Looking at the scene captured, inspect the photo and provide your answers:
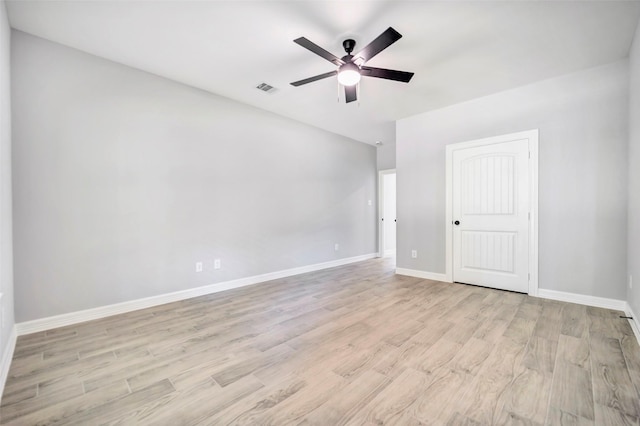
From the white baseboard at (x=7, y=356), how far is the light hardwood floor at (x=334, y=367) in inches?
1.8

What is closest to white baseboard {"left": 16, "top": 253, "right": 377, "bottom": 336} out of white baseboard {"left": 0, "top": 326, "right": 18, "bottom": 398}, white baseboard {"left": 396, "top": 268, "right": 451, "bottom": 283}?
white baseboard {"left": 0, "top": 326, "right": 18, "bottom": 398}

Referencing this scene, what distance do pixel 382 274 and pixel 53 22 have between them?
5.04 meters

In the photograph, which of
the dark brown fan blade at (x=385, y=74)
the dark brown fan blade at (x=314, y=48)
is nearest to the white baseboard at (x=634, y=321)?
the dark brown fan blade at (x=385, y=74)

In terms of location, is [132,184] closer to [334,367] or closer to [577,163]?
[334,367]

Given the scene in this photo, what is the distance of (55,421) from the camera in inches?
57.7

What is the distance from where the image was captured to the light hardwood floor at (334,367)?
1511 millimetres

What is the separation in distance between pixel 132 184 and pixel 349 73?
2.69 meters

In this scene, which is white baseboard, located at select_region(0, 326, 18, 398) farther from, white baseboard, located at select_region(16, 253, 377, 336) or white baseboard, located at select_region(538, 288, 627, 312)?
white baseboard, located at select_region(538, 288, 627, 312)

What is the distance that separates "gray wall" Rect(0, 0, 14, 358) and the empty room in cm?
5

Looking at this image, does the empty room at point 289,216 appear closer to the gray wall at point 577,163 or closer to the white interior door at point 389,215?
the gray wall at point 577,163

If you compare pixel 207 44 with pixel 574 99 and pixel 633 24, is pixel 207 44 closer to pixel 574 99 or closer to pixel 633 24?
pixel 633 24

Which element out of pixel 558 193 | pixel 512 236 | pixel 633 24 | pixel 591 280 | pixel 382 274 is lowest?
pixel 382 274

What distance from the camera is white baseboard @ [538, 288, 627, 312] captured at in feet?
9.78

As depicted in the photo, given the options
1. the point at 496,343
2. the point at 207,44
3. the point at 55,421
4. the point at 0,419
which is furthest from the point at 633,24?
the point at 0,419
